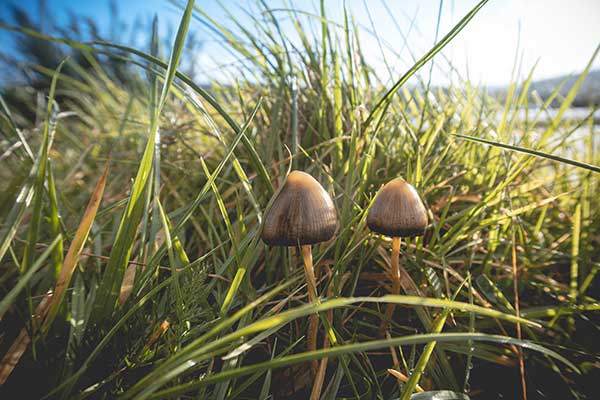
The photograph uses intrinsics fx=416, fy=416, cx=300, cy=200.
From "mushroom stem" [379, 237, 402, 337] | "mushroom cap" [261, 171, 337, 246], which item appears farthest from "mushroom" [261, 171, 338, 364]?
"mushroom stem" [379, 237, 402, 337]

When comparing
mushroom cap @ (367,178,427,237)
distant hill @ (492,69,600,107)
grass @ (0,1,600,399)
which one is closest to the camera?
grass @ (0,1,600,399)

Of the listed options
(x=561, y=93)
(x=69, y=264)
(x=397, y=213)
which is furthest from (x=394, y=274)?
(x=561, y=93)

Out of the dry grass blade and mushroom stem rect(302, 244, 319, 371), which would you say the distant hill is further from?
the dry grass blade

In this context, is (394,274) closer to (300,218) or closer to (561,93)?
(300,218)

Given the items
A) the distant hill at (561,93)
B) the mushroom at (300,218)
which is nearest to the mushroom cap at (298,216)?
the mushroom at (300,218)

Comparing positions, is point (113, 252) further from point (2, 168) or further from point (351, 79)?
point (2, 168)

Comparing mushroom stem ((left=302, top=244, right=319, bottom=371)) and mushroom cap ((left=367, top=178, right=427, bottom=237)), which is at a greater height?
mushroom cap ((left=367, top=178, right=427, bottom=237))

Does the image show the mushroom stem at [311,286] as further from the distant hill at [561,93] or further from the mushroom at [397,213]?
the distant hill at [561,93]
